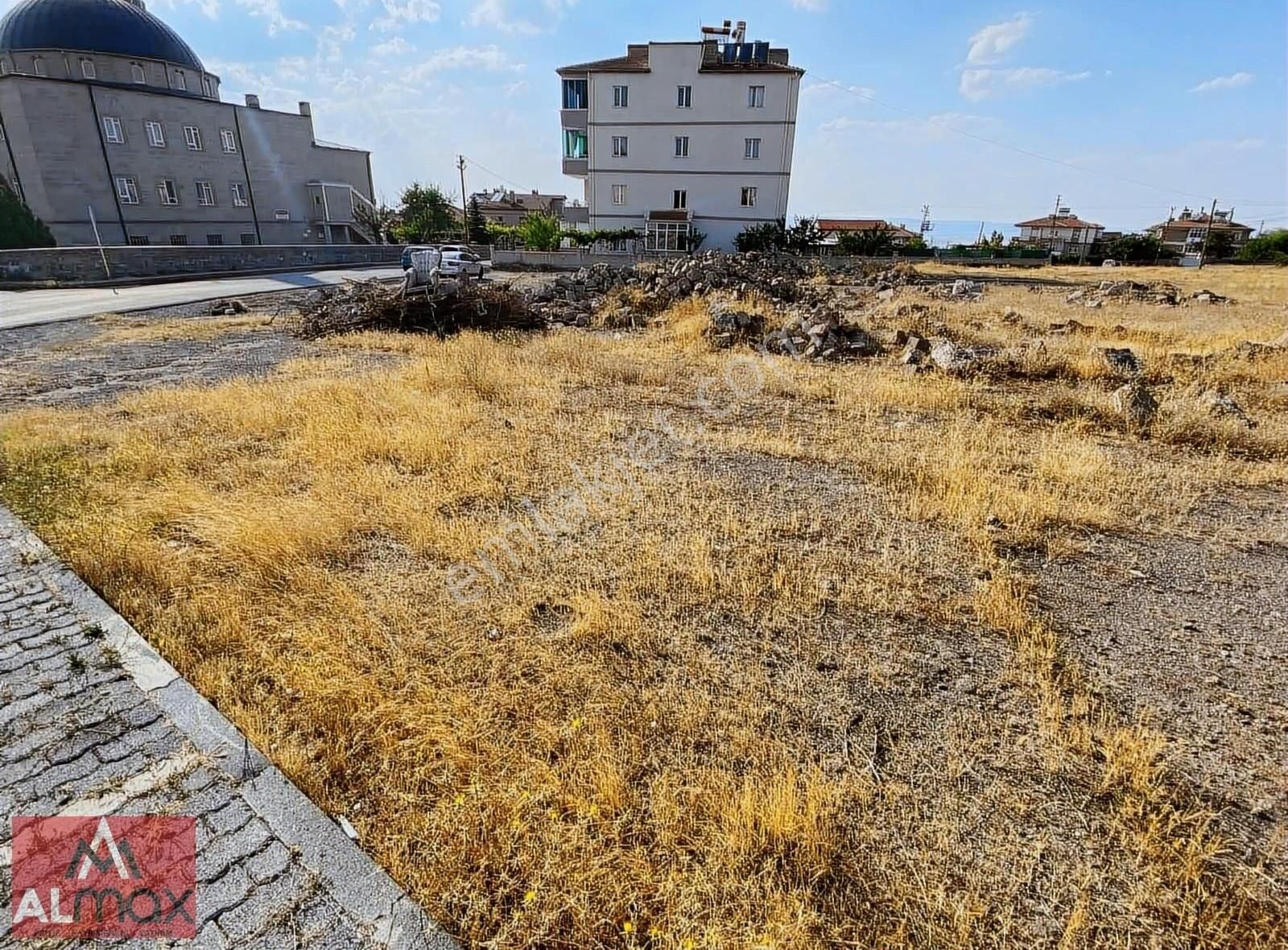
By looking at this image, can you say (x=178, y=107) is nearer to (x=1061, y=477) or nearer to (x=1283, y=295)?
(x=1061, y=477)

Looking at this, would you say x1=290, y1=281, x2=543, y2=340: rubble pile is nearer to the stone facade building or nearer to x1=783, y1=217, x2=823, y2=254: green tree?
x1=783, y1=217, x2=823, y2=254: green tree

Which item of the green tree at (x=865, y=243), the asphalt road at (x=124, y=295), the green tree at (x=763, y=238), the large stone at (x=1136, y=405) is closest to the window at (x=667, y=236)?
the green tree at (x=763, y=238)

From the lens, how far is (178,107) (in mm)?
35656

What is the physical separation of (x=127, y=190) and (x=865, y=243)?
4208 cm

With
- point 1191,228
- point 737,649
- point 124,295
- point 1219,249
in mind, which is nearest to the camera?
point 737,649

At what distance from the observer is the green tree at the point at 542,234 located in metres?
34.1

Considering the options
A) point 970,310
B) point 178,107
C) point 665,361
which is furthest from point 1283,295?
point 178,107

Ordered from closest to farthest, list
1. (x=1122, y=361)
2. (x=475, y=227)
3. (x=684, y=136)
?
(x=1122, y=361), (x=684, y=136), (x=475, y=227)

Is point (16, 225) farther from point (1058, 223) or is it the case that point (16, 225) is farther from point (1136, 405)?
point (1058, 223)

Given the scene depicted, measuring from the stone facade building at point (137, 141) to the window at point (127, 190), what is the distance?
1.8 inches

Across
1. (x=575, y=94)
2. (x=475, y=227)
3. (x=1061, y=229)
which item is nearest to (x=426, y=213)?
(x=475, y=227)

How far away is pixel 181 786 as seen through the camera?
7.70 feet

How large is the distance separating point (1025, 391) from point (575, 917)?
9144mm

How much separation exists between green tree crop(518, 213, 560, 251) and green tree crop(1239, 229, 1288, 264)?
4378 cm
